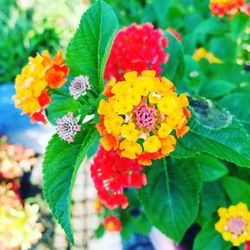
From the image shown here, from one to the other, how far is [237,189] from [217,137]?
1.44 feet

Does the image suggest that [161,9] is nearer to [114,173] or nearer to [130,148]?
[114,173]

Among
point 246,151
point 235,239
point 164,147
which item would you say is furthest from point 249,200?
point 164,147

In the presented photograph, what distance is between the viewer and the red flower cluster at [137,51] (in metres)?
1.37

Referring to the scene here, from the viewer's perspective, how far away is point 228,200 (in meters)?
1.73

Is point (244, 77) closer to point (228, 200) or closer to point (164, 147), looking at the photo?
point (228, 200)

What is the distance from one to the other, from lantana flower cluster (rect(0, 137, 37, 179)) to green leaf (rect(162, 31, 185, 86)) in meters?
1.07

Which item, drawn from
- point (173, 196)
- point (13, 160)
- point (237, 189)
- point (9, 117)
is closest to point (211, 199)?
point (237, 189)

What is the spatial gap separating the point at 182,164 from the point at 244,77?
2.00ft

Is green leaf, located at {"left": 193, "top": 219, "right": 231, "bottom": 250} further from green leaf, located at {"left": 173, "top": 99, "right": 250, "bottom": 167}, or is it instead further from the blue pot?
the blue pot

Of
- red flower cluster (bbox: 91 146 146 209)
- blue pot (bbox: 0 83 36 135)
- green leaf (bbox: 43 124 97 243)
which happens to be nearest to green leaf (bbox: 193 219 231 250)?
red flower cluster (bbox: 91 146 146 209)

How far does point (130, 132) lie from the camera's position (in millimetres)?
991

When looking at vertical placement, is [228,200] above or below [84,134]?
below

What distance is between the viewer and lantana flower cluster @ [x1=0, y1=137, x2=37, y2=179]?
89.4 inches

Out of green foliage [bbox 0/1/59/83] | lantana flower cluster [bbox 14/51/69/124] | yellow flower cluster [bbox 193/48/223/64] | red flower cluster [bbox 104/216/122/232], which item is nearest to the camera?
lantana flower cluster [bbox 14/51/69/124]
